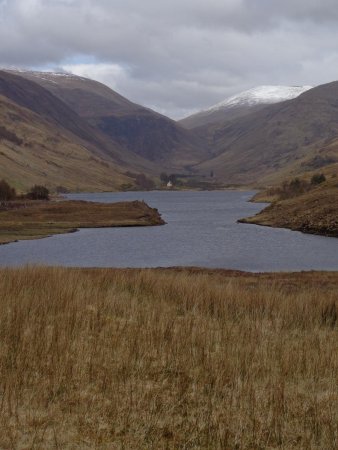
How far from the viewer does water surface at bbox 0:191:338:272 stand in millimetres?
57375

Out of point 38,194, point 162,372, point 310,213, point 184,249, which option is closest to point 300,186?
point 310,213

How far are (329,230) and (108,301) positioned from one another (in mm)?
78006

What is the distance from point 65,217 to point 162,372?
101 m

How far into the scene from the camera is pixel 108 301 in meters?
15.4

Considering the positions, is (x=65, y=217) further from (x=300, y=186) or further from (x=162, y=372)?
(x=162, y=372)

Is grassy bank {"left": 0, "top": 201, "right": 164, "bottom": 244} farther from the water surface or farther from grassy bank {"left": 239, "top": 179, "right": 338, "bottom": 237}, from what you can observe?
grassy bank {"left": 239, "top": 179, "right": 338, "bottom": 237}

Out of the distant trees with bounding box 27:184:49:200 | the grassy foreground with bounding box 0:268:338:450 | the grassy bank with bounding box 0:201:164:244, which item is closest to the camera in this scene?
the grassy foreground with bounding box 0:268:338:450

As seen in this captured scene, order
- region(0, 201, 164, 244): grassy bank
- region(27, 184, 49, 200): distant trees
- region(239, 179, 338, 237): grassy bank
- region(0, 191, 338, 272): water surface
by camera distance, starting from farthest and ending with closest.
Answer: region(27, 184, 49, 200): distant trees → region(239, 179, 338, 237): grassy bank → region(0, 201, 164, 244): grassy bank → region(0, 191, 338, 272): water surface

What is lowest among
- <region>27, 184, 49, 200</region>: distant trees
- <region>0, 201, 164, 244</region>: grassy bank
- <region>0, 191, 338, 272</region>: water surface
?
<region>0, 191, 338, 272</region>: water surface

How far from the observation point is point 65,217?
109625 millimetres

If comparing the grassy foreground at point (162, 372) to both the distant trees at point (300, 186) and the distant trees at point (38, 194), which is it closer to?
the distant trees at point (300, 186)

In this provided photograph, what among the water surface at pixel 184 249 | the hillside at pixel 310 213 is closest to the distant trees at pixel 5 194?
the water surface at pixel 184 249

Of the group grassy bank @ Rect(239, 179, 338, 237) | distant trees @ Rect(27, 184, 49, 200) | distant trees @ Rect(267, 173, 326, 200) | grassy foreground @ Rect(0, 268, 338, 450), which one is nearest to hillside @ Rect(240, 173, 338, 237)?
grassy bank @ Rect(239, 179, 338, 237)

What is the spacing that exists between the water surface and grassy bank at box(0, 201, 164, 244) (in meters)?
4.80
